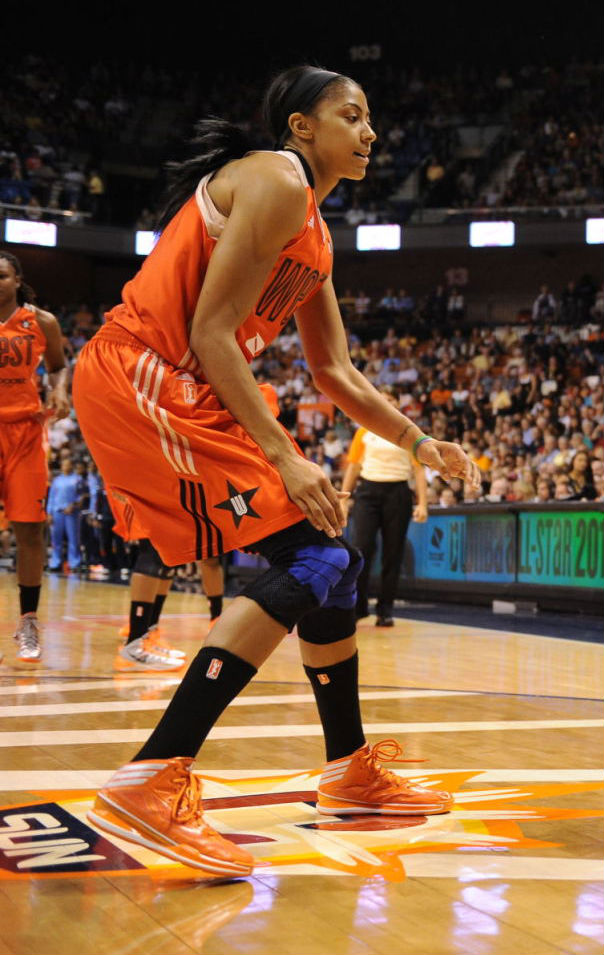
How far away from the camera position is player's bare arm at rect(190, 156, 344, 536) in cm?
229

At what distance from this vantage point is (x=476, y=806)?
8.86 feet

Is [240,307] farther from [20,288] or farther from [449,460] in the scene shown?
[20,288]

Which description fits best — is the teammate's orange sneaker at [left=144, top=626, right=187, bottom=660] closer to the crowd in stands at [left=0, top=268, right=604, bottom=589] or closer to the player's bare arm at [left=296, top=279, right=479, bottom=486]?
the player's bare arm at [left=296, top=279, right=479, bottom=486]

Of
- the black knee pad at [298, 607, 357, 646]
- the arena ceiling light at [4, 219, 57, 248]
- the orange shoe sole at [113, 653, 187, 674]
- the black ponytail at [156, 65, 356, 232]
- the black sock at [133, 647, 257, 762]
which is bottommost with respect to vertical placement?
the orange shoe sole at [113, 653, 187, 674]

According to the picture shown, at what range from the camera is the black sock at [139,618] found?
216 inches

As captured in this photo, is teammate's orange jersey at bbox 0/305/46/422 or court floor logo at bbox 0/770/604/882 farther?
teammate's orange jersey at bbox 0/305/46/422

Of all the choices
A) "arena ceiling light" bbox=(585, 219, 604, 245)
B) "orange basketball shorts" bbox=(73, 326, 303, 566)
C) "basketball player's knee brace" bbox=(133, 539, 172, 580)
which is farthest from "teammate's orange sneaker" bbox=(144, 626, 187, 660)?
"arena ceiling light" bbox=(585, 219, 604, 245)

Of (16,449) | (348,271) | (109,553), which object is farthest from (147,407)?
(348,271)

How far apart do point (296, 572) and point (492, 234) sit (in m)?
22.0

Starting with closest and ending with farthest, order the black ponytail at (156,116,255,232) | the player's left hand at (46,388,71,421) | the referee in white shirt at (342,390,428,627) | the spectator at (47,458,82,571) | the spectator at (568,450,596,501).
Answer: the black ponytail at (156,116,255,232) → the player's left hand at (46,388,71,421) → the referee in white shirt at (342,390,428,627) → the spectator at (568,450,596,501) → the spectator at (47,458,82,571)

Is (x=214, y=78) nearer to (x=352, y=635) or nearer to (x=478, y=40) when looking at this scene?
(x=478, y=40)

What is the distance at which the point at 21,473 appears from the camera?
18.0 ft

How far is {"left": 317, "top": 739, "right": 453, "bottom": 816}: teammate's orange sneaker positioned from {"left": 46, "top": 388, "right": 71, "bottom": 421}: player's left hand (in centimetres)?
321

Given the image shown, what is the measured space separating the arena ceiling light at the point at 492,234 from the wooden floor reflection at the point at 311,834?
19330 mm
